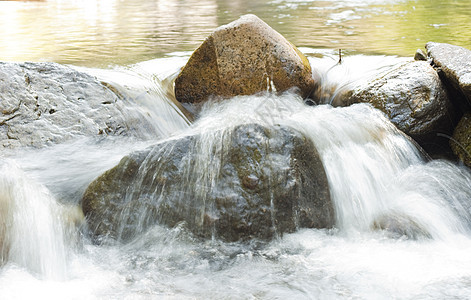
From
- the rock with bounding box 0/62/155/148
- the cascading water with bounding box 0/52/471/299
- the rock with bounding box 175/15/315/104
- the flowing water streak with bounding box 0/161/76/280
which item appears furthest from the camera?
the rock with bounding box 175/15/315/104

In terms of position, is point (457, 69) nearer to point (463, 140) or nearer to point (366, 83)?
point (463, 140)

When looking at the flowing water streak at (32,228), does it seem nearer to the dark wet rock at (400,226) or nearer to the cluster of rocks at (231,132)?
the cluster of rocks at (231,132)

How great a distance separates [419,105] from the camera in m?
5.09

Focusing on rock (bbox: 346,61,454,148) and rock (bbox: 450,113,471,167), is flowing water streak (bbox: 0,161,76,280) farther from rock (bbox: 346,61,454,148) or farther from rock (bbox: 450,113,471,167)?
rock (bbox: 450,113,471,167)

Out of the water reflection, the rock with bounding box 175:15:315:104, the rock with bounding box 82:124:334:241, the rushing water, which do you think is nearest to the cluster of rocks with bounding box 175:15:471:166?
the rock with bounding box 175:15:315:104

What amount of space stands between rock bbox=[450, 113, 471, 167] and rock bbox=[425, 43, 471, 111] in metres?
0.18

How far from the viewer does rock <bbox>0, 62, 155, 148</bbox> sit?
15.0 feet

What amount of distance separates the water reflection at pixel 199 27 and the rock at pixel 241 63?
3.02 meters

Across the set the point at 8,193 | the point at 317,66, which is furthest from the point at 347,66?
the point at 8,193

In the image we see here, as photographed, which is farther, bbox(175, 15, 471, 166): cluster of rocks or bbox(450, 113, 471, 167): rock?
bbox(175, 15, 471, 166): cluster of rocks

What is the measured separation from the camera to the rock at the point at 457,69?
15.8 ft

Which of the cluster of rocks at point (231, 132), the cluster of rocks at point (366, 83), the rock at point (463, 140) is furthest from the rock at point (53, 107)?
the rock at point (463, 140)

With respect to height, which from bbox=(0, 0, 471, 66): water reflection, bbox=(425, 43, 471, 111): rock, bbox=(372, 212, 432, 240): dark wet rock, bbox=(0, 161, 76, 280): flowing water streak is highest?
bbox=(425, 43, 471, 111): rock

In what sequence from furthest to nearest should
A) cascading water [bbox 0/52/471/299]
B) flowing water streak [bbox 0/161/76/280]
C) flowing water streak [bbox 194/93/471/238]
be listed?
flowing water streak [bbox 194/93/471/238], flowing water streak [bbox 0/161/76/280], cascading water [bbox 0/52/471/299]
